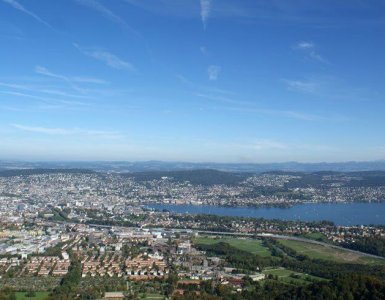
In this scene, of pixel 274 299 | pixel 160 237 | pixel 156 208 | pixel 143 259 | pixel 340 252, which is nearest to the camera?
pixel 274 299

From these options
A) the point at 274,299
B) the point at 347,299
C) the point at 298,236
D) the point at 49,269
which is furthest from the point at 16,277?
the point at 298,236

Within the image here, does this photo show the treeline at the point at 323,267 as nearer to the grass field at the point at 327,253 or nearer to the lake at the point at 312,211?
the grass field at the point at 327,253

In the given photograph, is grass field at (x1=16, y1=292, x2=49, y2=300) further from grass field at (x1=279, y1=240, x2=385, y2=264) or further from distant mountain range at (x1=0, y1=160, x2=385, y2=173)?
distant mountain range at (x1=0, y1=160, x2=385, y2=173)

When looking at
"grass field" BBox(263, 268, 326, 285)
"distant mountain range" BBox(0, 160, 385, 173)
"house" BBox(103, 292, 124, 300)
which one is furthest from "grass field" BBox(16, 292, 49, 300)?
"distant mountain range" BBox(0, 160, 385, 173)

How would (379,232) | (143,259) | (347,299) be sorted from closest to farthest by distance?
1. (347,299)
2. (143,259)
3. (379,232)

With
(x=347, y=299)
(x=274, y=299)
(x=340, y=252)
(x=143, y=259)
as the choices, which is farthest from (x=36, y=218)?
(x=347, y=299)

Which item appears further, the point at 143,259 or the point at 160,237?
the point at 160,237

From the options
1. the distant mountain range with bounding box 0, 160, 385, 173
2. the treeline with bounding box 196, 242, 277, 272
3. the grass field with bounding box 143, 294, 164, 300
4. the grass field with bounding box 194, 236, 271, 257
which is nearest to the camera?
the grass field with bounding box 143, 294, 164, 300

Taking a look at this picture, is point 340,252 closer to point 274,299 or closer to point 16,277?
point 274,299
